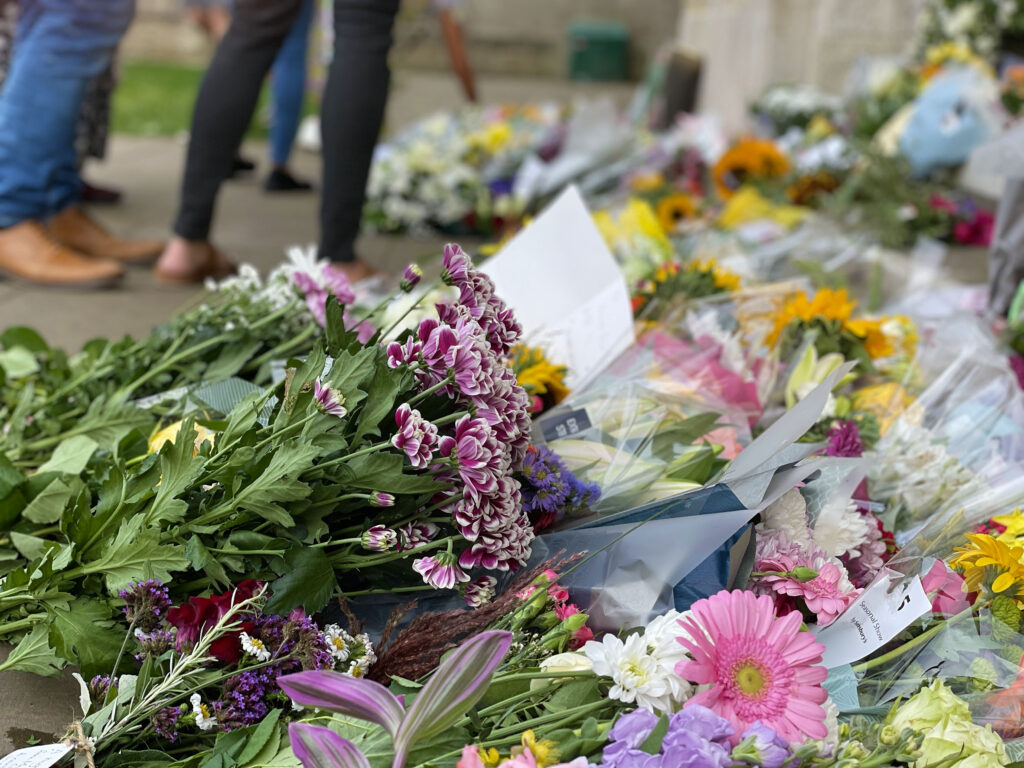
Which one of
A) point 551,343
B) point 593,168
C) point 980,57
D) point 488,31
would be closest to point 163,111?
point 488,31

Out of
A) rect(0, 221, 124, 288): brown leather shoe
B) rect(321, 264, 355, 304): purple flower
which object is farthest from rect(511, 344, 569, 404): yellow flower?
rect(0, 221, 124, 288): brown leather shoe

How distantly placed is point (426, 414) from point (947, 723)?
2.03 ft

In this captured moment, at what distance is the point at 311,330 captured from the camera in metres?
1.67

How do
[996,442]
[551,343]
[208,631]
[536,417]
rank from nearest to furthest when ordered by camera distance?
[208,631]
[536,417]
[996,442]
[551,343]

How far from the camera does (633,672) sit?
100 cm

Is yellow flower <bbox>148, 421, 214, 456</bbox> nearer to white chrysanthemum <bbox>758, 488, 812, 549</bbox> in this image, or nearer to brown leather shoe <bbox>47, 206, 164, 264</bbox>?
white chrysanthemum <bbox>758, 488, 812, 549</bbox>

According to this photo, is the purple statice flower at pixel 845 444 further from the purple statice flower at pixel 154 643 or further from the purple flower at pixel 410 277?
the purple statice flower at pixel 154 643

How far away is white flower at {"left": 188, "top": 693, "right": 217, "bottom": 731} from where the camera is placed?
1.03m

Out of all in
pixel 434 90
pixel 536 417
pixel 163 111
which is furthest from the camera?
pixel 163 111

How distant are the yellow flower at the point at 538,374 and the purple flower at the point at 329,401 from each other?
522 mm

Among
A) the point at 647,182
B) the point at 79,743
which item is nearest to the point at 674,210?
the point at 647,182

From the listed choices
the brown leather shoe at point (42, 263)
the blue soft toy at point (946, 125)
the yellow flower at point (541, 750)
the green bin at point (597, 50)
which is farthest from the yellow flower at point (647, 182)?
the green bin at point (597, 50)

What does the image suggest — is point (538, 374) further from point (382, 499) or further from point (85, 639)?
point (85, 639)

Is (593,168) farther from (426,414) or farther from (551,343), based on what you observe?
(426,414)
